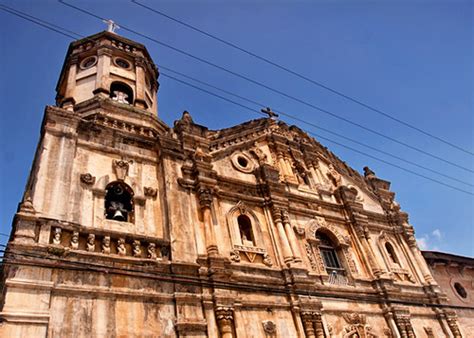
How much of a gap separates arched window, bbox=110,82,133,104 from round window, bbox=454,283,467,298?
19.0 m

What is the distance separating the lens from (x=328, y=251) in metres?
16.0

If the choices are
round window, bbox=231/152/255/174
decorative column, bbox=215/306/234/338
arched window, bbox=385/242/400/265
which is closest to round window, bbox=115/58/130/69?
round window, bbox=231/152/255/174

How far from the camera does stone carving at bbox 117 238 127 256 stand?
10.2 metres

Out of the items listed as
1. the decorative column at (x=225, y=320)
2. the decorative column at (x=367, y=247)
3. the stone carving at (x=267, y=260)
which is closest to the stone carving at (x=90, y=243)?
the decorative column at (x=225, y=320)

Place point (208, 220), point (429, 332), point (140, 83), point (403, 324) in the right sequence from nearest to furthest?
point (208, 220) → point (403, 324) → point (429, 332) → point (140, 83)

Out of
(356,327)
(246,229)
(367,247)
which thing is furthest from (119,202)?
(367,247)

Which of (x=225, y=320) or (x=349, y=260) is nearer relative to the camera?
(x=225, y=320)

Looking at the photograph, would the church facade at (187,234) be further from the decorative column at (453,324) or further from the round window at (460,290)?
the round window at (460,290)

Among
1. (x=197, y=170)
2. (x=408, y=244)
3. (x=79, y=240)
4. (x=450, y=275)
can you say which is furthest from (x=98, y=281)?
(x=450, y=275)

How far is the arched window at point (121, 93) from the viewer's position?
1633cm

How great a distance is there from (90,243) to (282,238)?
6.97 m

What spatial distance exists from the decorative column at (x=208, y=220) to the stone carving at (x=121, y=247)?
262 centimetres

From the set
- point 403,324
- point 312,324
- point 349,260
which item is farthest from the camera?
point 349,260

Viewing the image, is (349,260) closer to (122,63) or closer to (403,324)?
(403,324)
